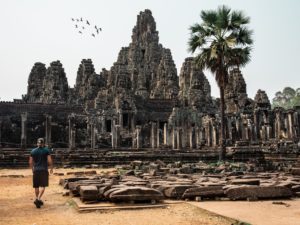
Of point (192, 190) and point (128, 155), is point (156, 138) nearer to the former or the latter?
point (128, 155)

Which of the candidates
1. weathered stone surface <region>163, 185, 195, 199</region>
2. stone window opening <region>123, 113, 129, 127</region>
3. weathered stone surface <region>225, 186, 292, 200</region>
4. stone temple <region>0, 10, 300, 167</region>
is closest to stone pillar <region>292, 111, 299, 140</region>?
stone temple <region>0, 10, 300, 167</region>

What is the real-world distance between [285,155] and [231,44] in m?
6.86

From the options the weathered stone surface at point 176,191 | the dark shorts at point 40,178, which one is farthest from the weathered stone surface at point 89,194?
the weathered stone surface at point 176,191

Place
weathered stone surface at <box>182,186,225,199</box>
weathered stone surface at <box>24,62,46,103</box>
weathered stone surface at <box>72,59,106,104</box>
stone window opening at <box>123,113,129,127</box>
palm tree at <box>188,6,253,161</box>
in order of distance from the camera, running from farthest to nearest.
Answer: weathered stone surface at <box>24,62,46,103</box> → weathered stone surface at <box>72,59,106,104</box> → stone window opening at <box>123,113,129,127</box> → palm tree at <box>188,6,253,161</box> → weathered stone surface at <box>182,186,225,199</box>

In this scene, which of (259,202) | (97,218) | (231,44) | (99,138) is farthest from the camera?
(99,138)

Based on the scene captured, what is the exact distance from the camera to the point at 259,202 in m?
7.72

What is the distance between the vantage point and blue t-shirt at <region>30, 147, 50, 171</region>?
27.9ft

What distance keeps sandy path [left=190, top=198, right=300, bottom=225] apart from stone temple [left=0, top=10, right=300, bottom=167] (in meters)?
17.9

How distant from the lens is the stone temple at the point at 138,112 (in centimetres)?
3491

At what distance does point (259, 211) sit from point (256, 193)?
150 cm

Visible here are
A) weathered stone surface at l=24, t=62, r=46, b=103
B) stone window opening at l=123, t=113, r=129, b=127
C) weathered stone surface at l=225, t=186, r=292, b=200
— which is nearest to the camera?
weathered stone surface at l=225, t=186, r=292, b=200

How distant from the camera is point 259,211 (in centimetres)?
662

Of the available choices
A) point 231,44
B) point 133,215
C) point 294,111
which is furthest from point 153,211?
point 294,111

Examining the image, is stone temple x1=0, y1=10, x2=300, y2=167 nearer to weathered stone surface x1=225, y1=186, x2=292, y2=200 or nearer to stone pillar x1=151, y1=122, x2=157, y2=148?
stone pillar x1=151, y1=122, x2=157, y2=148
